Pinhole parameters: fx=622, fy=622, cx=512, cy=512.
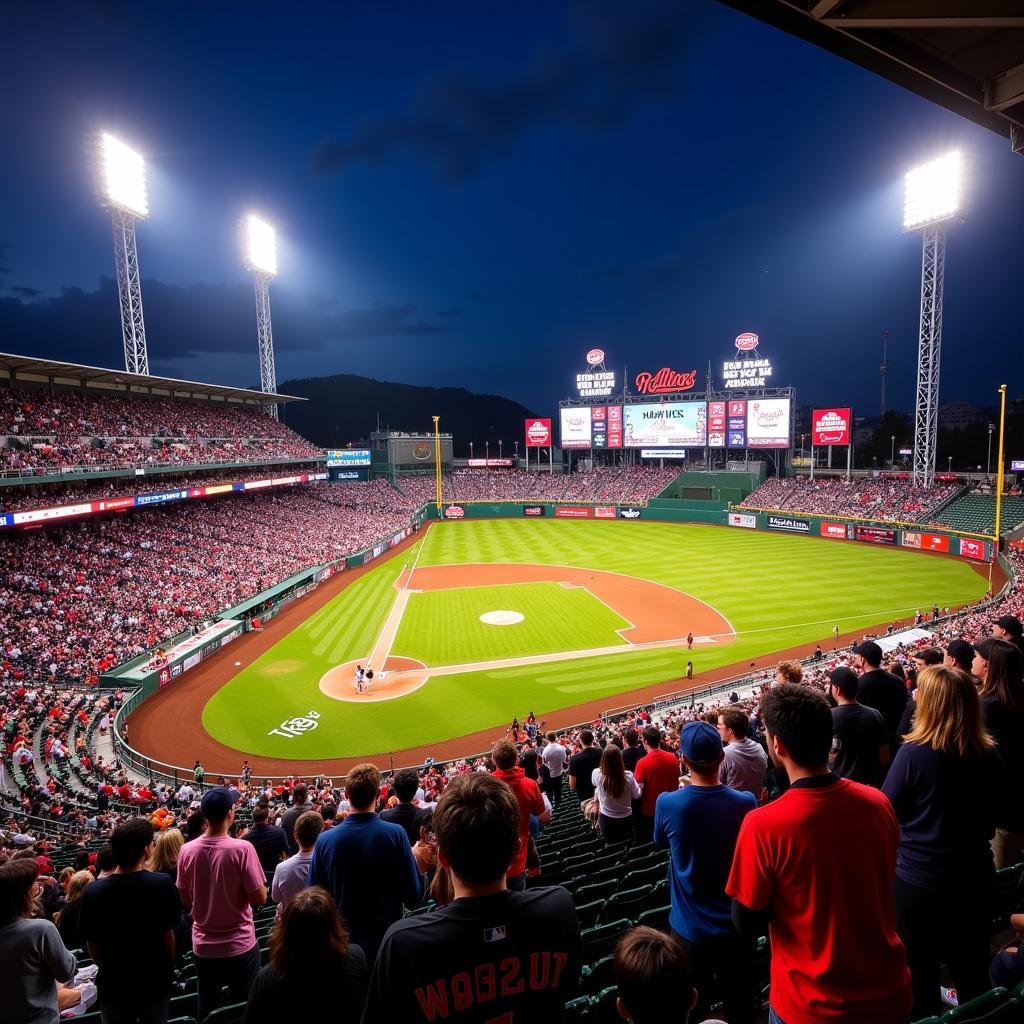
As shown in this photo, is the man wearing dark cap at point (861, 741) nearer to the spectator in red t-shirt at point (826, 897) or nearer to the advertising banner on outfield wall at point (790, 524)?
the spectator in red t-shirt at point (826, 897)

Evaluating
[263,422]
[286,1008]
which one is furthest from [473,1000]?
[263,422]

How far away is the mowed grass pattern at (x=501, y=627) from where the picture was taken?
29150 mm

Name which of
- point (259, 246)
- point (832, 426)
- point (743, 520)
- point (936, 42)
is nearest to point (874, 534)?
point (743, 520)

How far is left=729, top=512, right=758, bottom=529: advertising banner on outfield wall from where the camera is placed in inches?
2493

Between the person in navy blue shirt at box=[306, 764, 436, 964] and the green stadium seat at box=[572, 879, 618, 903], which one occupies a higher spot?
the person in navy blue shirt at box=[306, 764, 436, 964]

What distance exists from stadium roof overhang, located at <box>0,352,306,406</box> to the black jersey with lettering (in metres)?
40.4

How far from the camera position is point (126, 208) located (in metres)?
42.5

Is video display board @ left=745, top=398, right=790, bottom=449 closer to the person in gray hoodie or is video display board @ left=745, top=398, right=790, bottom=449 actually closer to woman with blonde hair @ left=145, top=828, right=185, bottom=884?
the person in gray hoodie

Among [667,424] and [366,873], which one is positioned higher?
[667,424]

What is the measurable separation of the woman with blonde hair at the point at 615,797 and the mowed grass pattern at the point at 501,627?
68.2ft

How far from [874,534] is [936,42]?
54.1 meters

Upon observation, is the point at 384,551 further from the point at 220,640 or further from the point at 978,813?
the point at 978,813

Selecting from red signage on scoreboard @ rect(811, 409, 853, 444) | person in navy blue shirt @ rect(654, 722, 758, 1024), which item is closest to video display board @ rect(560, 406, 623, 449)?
red signage on scoreboard @ rect(811, 409, 853, 444)

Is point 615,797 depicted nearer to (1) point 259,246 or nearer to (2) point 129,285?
(2) point 129,285
